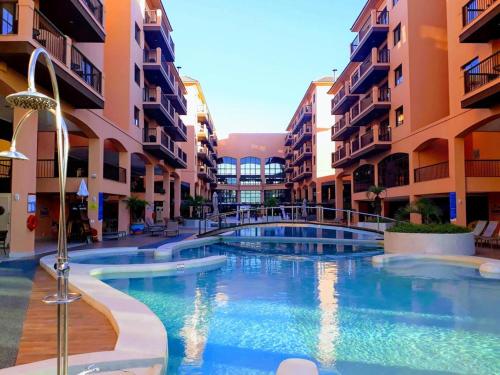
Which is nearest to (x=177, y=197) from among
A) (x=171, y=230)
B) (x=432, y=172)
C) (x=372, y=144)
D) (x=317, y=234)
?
(x=171, y=230)

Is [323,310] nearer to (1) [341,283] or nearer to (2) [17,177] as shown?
(1) [341,283]

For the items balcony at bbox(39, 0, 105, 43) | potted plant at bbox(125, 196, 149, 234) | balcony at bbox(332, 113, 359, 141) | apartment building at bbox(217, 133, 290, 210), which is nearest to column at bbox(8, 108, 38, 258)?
balcony at bbox(39, 0, 105, 43)

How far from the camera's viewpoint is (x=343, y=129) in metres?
30.6

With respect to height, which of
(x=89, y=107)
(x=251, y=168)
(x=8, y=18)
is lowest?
(x=89, y=107)

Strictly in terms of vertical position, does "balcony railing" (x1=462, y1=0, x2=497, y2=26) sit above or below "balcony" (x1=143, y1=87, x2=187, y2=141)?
above

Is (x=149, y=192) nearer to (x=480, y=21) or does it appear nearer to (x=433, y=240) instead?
(x=433, y=240)

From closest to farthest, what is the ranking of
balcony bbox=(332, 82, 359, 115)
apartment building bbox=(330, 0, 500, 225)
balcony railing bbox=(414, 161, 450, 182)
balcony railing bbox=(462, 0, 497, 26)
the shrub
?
the shrub, apartment building bbox=(330, 0, 500, 225), balcony railing bbox=(462, 0, 497, 26), balcony railing bbox=(414, 161, 450, 182), balcony bbox=(332, 82, 359, 115)

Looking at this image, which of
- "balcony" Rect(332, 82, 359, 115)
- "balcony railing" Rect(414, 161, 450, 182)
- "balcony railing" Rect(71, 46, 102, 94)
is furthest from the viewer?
"balcony" Rect(332, 82, 359, 115)

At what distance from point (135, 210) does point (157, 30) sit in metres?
11.8

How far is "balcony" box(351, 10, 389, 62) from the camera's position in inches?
970

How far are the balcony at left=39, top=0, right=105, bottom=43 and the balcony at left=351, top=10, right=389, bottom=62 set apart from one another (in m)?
17.1

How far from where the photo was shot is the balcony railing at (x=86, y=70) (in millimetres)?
14698

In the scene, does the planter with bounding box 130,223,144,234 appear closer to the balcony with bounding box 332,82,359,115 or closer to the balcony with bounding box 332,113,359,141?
the balcony with bounding box 332,113,359,141

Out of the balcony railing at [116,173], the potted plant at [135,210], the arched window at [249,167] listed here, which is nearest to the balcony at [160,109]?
the balcony railing at [116,173]
